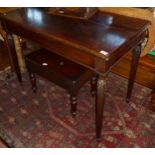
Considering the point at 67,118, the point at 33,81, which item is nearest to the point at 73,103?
the point at 67,118

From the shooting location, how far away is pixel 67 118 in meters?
1.80

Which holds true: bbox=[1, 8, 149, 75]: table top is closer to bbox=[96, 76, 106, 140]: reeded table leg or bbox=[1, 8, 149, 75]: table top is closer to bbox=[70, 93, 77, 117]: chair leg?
bbox=[96, 76, 106, 140]: reeded table leg

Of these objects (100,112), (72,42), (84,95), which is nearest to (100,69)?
(72,42)

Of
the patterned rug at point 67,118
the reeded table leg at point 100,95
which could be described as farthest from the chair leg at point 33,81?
the reeded table leg at point 100,95

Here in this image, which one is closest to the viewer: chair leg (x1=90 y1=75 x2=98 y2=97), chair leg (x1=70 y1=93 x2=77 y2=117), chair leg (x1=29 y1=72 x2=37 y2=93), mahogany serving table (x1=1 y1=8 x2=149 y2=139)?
mahogany serving table (x1=1 y1=8 x2=149 y2=139)

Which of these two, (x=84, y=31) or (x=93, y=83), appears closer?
(x=84, y=31)

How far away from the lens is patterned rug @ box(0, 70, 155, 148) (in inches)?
63.7

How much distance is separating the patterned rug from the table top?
0.70m

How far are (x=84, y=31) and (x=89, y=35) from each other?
0.07 metres

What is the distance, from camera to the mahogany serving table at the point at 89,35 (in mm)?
1177

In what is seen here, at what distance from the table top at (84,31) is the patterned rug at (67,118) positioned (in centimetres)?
70

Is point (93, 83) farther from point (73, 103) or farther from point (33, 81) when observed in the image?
point (33, 81)

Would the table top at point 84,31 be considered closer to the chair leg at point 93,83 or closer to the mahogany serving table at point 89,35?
the mahogany serving table at point 89,35

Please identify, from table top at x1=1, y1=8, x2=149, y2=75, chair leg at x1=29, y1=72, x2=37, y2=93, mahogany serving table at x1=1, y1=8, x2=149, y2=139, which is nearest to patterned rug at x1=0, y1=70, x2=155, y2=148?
chair leg at x1=29, y1=72, x2=37, y2=93
